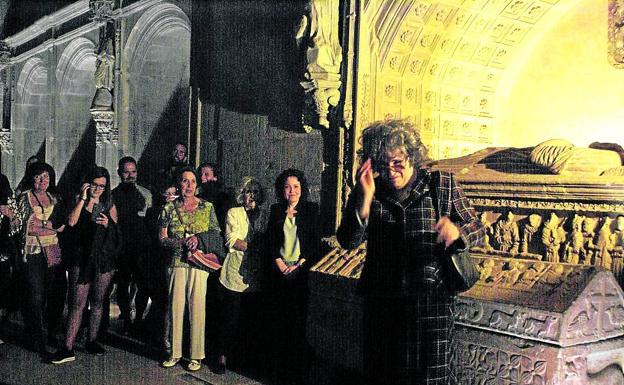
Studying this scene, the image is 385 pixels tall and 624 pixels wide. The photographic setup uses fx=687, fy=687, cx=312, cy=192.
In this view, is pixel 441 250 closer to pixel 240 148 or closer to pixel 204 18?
pixel 240 148

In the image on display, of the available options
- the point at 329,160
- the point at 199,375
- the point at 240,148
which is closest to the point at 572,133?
the point at 329,160

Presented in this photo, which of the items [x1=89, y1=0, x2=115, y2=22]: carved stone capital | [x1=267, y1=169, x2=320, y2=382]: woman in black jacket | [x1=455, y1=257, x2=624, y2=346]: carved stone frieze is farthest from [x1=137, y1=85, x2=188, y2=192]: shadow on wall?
[x1=455, y1=257, x2=624, y2=346]: carved stone frieze

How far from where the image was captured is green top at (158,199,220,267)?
480 cm

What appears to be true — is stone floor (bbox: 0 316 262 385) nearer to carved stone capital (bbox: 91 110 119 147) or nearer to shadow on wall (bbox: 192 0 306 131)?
shadow on wall (bbox: 192 0 306 131)

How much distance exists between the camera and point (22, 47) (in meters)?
13.7

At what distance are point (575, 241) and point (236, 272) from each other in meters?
2.21

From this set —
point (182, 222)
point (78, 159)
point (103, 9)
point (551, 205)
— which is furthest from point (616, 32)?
point (78, 159)

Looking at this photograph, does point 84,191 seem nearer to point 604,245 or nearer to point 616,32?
point 604,245

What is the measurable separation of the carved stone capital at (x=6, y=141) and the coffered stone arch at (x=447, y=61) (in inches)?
438

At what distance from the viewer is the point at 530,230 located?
435 cm

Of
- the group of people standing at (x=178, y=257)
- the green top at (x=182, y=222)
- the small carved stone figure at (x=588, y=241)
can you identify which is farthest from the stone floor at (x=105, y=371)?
the small carved stone figure at (x=588, y=241)

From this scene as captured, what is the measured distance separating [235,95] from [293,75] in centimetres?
98

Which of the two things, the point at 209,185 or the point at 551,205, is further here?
the point at 209,185

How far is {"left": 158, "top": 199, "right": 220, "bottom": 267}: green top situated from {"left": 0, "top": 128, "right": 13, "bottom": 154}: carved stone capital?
10887mm
